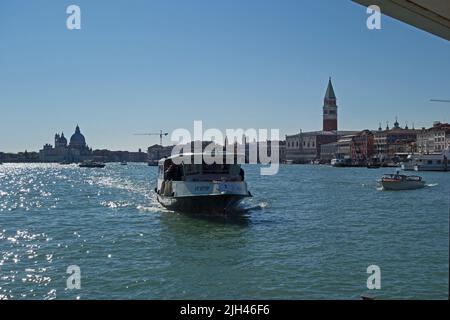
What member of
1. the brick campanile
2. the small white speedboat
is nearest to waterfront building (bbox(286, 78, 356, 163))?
the brick campanile

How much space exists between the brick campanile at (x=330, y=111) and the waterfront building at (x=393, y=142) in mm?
31124

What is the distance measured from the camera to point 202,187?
2202 centimetres

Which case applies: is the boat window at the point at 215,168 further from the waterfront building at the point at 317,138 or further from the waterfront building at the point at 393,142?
the waterfront building at the point at 317,138

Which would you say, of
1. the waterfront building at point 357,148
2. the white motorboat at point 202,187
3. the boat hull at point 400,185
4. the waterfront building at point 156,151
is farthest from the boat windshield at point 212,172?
the waterfront building at point 156,151

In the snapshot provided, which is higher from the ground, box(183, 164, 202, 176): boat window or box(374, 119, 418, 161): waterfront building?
Result: box(374, 119, 418, 161): waterfront building

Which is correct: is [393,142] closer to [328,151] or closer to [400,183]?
[328,151]

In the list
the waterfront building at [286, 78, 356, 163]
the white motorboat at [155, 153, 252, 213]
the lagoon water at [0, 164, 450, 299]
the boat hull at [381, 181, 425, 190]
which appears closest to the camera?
the lagoon water at [0, 164, 450, 299]

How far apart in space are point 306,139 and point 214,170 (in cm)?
15540

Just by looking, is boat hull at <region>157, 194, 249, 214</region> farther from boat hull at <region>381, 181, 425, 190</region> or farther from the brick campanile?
the brick campanile

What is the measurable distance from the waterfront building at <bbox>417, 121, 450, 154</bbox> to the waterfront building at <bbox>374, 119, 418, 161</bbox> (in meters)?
3.75

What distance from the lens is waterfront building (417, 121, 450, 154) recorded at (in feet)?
388

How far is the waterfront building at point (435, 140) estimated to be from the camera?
388ft
